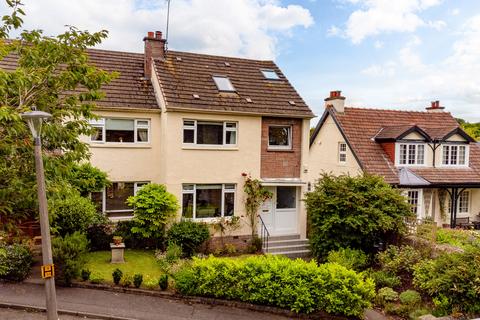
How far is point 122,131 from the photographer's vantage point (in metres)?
17.9

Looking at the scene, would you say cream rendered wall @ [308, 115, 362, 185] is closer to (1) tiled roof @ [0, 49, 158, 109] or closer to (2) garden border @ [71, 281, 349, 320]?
(1) tiled roof @ [0, 49, 158, 109]

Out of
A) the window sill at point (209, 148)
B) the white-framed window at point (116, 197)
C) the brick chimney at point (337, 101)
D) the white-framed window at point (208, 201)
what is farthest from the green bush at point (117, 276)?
the brick chimney at point (337, 101)

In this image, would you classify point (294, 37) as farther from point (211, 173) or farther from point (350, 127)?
point (350, 127)

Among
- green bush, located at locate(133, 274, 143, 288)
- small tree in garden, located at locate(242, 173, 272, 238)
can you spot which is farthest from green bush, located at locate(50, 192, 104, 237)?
small tree in garden, located at locate(242, 173, 272, 238)

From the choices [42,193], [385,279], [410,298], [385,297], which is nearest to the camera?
[42,193]

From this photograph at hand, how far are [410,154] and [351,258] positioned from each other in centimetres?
1151

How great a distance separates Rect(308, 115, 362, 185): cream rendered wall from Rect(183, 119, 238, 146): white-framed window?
771 cm

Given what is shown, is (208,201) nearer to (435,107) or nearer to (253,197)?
(253,197)

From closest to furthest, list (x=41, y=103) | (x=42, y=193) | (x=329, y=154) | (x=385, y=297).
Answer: (x=42, y=193) → (x=41, y=103) → (x=385, y=297) → (x=329, y=154)

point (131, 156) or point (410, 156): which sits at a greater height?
point (410, 156)

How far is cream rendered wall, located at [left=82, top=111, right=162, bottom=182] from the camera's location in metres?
17.4

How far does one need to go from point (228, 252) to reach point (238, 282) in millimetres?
6060

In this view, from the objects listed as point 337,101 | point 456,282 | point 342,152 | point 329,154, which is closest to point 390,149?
point 342,152

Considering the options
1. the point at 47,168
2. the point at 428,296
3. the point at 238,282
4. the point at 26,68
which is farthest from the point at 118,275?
Answer: the point at 428,296
